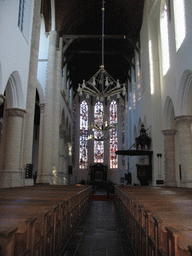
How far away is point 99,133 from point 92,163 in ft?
12.2

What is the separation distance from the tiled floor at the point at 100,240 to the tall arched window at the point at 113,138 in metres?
21.9

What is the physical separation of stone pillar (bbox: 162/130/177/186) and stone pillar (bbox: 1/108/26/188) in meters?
7.32

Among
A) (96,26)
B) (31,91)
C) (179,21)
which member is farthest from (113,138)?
(31,91)

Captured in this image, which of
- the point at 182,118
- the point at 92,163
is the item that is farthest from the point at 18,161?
the point at 92,163

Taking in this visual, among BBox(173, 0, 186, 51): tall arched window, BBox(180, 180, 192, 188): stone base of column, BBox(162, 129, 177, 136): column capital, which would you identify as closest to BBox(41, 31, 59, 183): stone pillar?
BBox(162, 129, 177, 136): column capital

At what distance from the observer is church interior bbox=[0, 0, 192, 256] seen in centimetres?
288

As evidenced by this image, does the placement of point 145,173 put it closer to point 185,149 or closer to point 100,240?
point 185,149

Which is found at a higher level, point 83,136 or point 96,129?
point 83,136

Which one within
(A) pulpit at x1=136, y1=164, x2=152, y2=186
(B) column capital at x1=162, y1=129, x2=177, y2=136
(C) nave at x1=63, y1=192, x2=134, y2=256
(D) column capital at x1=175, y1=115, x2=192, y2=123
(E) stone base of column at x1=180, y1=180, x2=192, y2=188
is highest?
(D) column capital at x1=175, y1=115, x2=192, y2=123

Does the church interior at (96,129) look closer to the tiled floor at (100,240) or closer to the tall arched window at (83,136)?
the tiled floor at (100,240)

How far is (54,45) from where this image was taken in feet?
54.0

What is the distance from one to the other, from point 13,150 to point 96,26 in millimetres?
15015

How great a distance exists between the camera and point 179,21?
35.6ft

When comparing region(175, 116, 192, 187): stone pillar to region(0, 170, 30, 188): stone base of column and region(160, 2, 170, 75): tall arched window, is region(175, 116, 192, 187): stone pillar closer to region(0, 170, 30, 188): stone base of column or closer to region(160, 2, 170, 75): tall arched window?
region(160, 2, 170, 75): tall arched window
